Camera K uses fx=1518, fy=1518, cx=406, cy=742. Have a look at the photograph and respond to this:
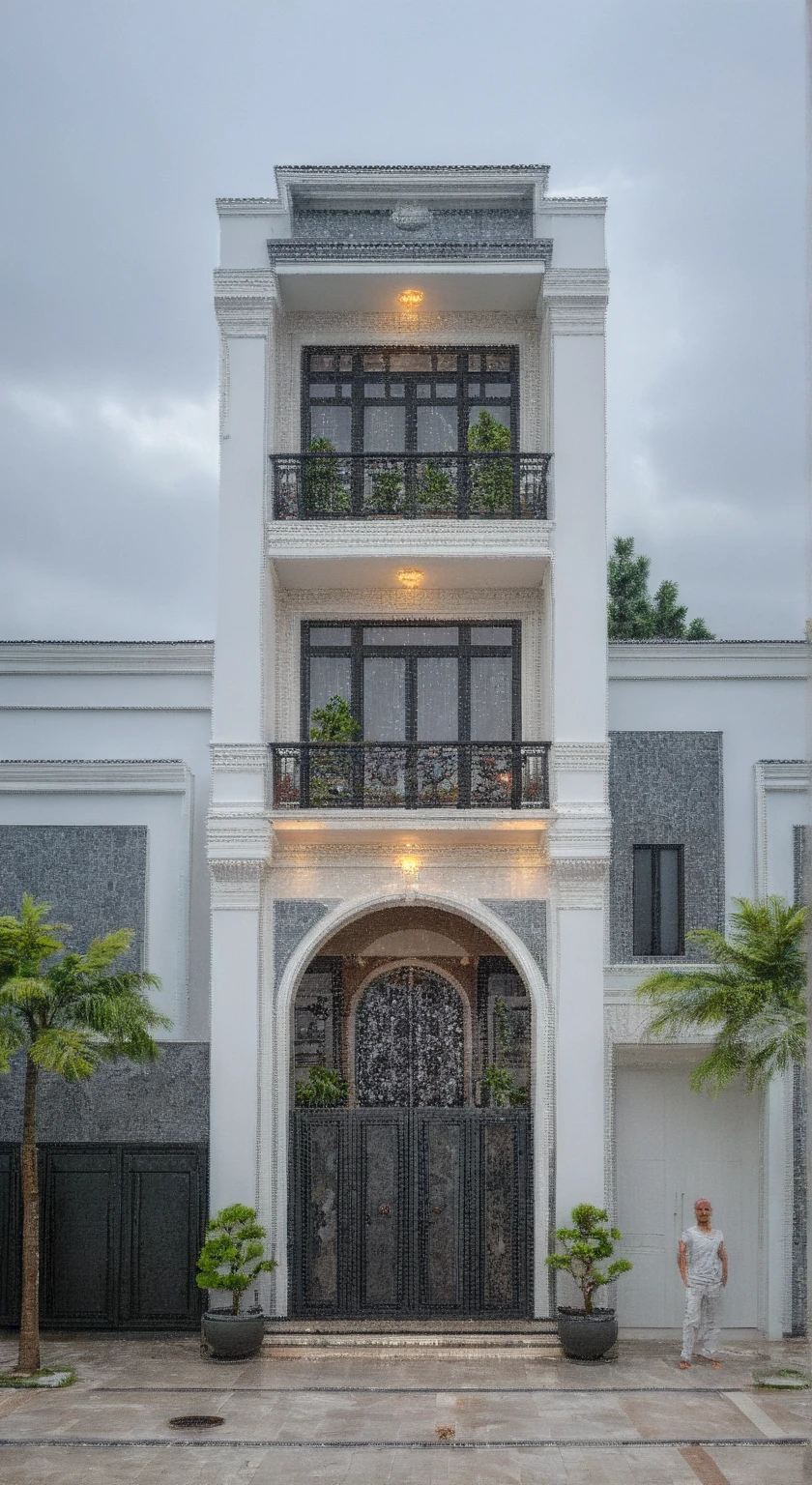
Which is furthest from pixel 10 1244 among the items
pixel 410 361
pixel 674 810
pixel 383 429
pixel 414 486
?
pixel 410 361

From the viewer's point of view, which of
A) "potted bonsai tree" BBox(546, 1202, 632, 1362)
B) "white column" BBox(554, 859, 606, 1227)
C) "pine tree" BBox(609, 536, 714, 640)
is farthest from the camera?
"pine tree" BBox(609, 536, 714, 640)

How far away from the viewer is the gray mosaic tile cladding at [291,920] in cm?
1576

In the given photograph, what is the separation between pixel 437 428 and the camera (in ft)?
55.3

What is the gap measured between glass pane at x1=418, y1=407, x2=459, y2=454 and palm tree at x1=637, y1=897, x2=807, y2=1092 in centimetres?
614

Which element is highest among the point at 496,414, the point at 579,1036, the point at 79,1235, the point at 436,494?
the point at 496,414

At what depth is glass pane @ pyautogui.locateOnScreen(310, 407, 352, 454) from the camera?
16.9 meters

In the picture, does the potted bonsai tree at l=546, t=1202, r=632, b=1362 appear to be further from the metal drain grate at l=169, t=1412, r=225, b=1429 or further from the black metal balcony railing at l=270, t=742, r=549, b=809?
the black metal balcony railing at l=270, t=742, r=549, b=809

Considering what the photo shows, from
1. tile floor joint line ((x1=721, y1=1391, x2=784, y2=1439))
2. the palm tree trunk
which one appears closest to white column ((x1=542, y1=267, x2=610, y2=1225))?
tile floor joint line ((x1=721, y1=1391, x2=784, y2=1439))

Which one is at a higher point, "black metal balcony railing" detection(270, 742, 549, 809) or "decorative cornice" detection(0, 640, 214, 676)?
"decorative cornice" detection(0, 640, 214, 676)

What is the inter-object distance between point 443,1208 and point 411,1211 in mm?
331

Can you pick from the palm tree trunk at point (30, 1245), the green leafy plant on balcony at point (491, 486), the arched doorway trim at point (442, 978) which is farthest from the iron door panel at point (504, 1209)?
the green leafy plant on balcony at point (491, 486)

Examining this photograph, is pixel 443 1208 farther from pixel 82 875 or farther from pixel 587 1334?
pixel 82 875

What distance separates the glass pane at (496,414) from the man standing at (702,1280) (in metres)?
8.47

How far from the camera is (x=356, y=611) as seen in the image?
16703mm
